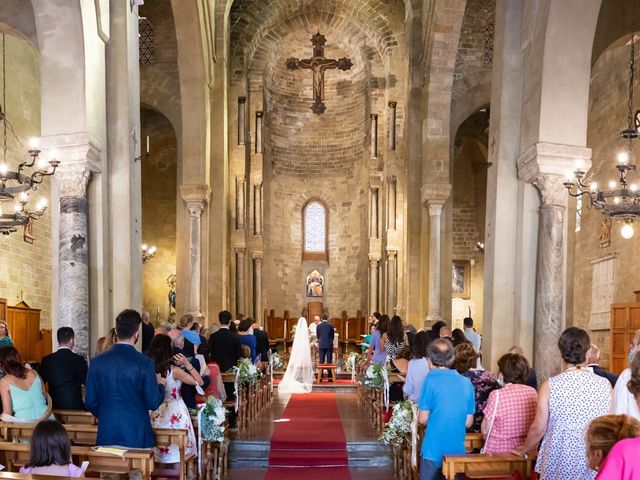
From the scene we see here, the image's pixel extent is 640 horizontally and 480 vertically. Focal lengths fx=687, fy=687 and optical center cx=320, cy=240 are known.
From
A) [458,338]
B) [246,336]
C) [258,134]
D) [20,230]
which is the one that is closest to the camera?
[458,338]

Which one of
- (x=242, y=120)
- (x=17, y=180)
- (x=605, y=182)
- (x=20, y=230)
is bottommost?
(x=20, y=230)

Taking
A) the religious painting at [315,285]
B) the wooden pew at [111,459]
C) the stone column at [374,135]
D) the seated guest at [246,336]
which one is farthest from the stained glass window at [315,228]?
the wooden pew at [111,459]

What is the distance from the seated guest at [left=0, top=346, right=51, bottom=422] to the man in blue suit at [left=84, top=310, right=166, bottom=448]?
1199mm

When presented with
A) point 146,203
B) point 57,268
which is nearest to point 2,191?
point 57,268

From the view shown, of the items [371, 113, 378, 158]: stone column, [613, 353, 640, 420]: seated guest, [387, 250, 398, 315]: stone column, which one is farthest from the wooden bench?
[371, 113, 378, 158]: stone column

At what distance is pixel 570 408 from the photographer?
4578mm

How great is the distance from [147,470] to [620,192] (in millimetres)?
8701

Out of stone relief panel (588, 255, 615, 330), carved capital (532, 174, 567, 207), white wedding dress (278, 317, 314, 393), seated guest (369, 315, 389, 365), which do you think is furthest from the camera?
stone relief panel (588, 255, 615, 330)

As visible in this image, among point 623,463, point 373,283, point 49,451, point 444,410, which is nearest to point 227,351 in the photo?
point 444,410

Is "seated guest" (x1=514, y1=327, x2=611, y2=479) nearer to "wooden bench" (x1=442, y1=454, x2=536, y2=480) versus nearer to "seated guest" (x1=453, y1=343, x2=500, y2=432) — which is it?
"wooden bench" (x1=442, y1=454, x2=536, y2=480)

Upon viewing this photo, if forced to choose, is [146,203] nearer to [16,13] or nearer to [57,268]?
[16,13]

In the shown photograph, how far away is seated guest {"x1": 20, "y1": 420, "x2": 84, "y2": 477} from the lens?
160 inches

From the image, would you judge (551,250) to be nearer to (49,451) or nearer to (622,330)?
(49,451)

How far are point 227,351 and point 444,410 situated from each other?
6340mm
